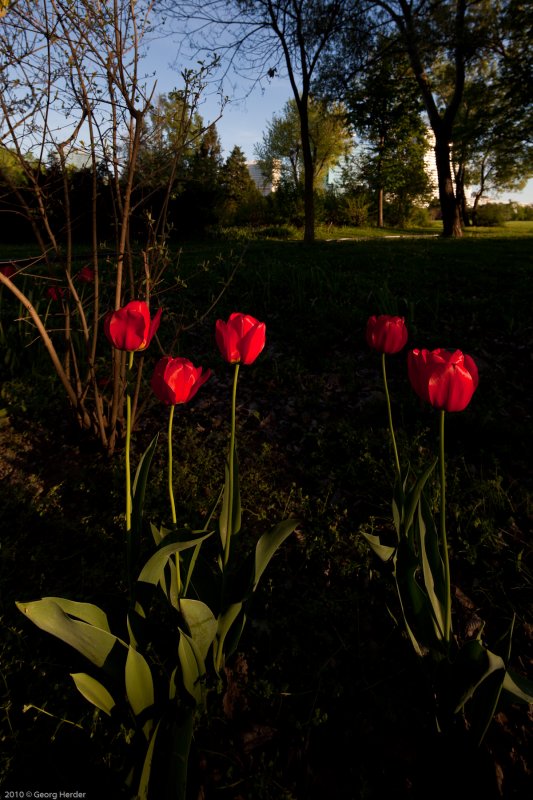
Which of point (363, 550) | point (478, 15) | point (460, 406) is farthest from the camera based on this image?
point (478, 15)

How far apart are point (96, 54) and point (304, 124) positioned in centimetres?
1012

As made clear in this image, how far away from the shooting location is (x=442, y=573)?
4.85 ft

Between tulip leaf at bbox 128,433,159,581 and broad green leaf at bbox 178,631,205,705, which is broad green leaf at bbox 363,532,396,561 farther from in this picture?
tulip leaf at bbox 128,433,159,581

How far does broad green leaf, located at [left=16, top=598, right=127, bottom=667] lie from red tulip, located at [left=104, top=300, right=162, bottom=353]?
735 millimetres

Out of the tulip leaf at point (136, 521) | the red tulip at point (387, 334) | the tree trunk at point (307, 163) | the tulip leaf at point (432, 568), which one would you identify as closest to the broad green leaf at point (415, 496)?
the tulip leaf at point (432, 568)

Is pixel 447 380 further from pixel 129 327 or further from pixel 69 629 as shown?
pixel 69 629

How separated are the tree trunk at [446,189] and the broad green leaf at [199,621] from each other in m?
14.1

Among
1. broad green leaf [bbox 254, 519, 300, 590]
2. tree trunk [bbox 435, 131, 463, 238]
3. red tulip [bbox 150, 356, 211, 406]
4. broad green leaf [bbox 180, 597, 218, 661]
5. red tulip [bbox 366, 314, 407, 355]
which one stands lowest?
broad green leaf [bbox 180, 597, 218, 661]

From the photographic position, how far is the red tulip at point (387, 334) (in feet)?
5.71

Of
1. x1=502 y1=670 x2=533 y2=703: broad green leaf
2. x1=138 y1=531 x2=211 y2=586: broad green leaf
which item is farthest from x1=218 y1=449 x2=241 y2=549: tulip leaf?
x1=502 y1=670 x2=533 y2=703: broad green leaf

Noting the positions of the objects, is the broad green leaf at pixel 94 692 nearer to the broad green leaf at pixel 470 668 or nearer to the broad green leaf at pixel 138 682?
the broad green leaf at pixel 138 682

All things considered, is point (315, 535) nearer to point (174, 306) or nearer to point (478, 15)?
point (174, 306)

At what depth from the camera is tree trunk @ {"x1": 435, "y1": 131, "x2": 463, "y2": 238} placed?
523 inches

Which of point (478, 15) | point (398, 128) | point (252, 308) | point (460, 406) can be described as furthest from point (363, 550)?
point (398, 128)
